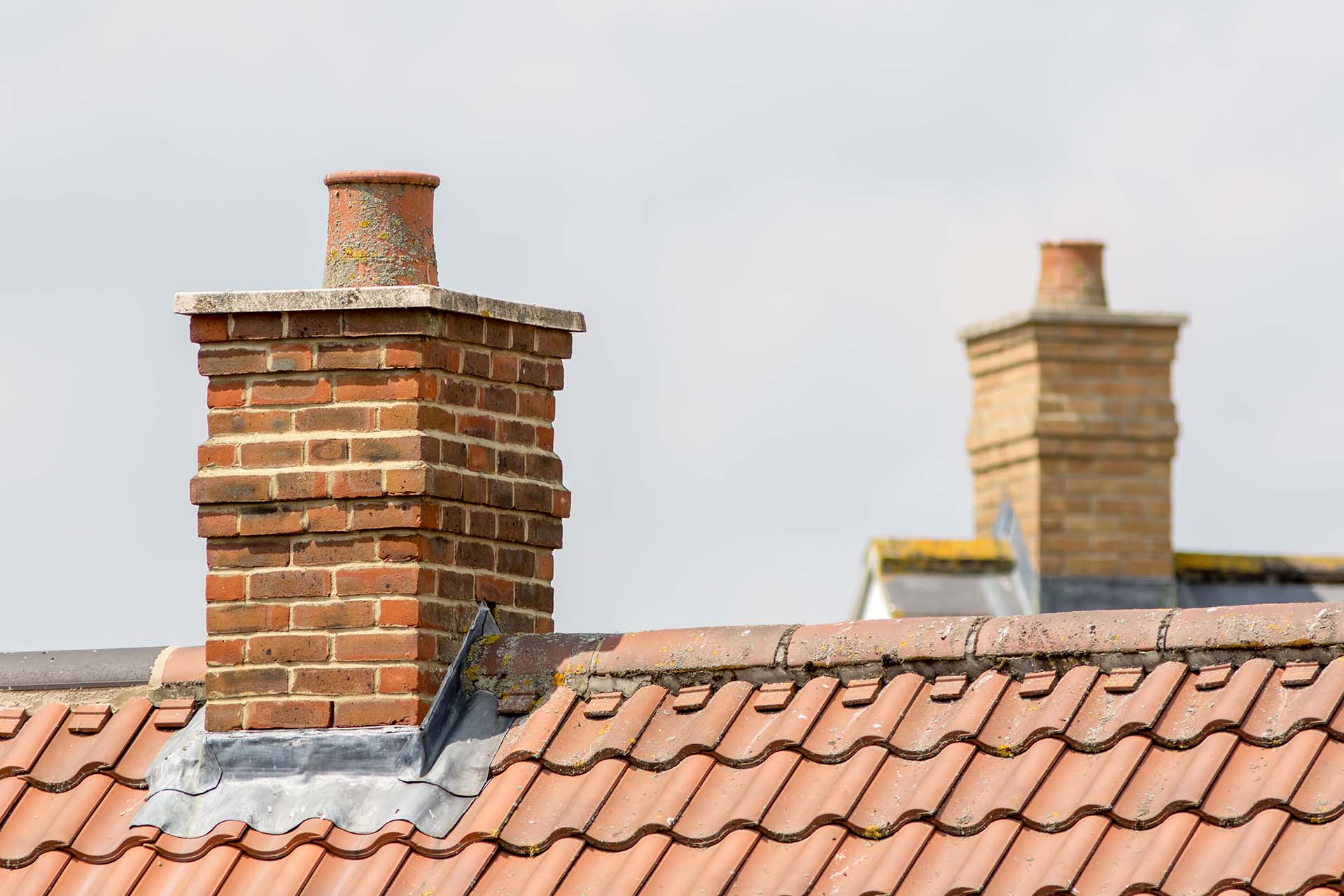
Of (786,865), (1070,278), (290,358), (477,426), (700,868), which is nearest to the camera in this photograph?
(786,865)

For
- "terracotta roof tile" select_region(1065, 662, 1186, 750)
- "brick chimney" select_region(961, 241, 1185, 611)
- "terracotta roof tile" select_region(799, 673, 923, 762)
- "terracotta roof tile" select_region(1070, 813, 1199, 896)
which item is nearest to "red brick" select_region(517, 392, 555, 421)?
"terracotta roof tile" select_region(799, 673, 923, 762)

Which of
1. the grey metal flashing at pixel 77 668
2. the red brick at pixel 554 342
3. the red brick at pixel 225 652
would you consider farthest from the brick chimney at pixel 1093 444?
the red brick at pixel 225 652

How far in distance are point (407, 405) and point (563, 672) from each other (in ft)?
2.91

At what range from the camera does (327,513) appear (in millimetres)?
7383

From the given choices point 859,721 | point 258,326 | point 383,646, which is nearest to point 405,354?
point 258,326

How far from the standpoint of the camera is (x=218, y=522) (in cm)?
750

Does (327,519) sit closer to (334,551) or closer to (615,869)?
(334,551)

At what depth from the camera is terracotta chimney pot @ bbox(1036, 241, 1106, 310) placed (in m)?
20.4

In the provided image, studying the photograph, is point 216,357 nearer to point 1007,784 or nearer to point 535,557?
point 535,557

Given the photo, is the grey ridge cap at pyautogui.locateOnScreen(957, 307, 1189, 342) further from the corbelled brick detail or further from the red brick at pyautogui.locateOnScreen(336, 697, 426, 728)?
the red brick at pyautogui.locateOnScreen(336, 697, 426, 728)

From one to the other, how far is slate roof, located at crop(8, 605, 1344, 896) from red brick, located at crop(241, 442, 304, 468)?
0.78 meters

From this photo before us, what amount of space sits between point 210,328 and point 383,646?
1.12 m

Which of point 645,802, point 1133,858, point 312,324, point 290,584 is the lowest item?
point 645,802

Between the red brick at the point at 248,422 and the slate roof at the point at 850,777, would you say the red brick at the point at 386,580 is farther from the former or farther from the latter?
the red brick at the point at 248,422
